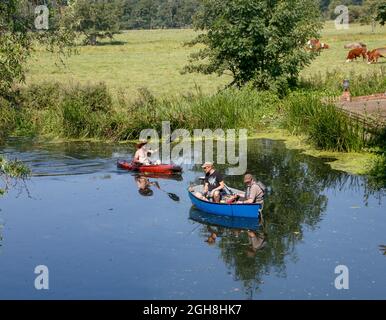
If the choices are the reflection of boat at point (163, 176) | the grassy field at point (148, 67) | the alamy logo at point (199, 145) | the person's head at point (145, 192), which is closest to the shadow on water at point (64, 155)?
the alamy logo at point (199, 145)

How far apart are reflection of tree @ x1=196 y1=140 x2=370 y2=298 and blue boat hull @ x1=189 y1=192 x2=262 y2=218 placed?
51cm

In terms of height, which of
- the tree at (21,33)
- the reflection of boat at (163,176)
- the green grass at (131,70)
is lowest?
the reflection of boat at (163,176)

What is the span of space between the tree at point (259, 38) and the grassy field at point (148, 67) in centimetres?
312

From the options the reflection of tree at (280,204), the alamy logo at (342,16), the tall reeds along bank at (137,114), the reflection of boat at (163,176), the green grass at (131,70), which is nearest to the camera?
the reflection of tree at (280,204)

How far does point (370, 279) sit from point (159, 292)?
4522 millimetres

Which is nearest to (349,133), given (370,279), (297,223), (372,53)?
(297,223)

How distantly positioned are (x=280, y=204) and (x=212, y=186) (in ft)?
7.06

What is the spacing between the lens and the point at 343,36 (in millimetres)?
77438

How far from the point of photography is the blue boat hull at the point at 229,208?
19.6 metres

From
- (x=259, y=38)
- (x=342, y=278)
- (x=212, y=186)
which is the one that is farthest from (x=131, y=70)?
(x=342, y=278)

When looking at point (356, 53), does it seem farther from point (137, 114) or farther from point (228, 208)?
point (228, 208)

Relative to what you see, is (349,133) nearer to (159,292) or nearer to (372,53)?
(159,292)

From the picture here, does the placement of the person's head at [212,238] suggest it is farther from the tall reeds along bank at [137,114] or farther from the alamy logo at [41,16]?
the tall reeds along bank at [137,114]

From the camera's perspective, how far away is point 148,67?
56.8m
